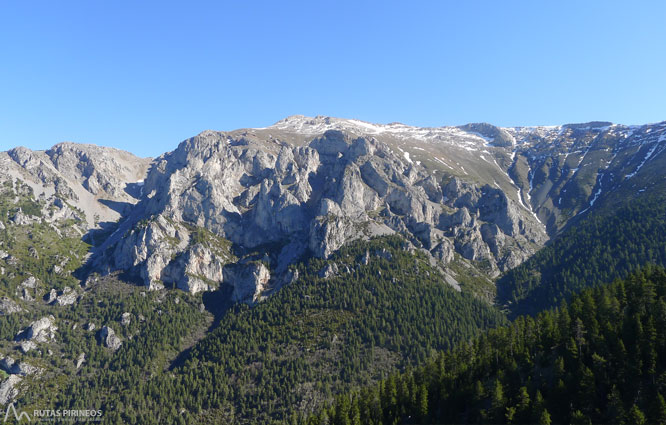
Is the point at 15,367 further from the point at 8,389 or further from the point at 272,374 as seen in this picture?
the point at 272,374

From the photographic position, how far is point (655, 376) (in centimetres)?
7344

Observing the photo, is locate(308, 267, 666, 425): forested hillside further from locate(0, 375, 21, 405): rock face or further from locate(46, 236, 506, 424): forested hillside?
locate(0, 375, 21, 405): rock face

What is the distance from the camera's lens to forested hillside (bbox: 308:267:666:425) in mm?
74000

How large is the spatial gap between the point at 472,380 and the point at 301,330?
11443 centimetres

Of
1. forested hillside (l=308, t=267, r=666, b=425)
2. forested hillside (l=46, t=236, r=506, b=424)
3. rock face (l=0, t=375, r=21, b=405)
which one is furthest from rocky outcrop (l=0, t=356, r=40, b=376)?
forested hillside (l=308, t=267, r=666, b=425)

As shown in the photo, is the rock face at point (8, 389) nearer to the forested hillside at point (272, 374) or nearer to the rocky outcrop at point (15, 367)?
the rocky outcrop at point (15, 367)

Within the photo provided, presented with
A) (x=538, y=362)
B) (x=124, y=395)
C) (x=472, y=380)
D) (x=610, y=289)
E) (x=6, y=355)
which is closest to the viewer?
(x=538, y=362)

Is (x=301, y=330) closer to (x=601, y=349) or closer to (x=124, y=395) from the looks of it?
(x=124, y=395)

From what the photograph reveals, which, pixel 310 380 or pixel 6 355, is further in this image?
pixel 6 355

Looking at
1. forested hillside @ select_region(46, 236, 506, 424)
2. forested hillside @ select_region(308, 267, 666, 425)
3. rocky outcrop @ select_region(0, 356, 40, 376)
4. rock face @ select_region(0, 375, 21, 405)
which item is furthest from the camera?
rocky outcrop @ select_region(0, 356, 40, 376)

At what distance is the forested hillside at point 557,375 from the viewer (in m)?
74.0

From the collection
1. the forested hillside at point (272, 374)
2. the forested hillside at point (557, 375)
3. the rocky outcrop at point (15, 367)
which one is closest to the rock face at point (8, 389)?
the rocky outcrop at point (15, 367)

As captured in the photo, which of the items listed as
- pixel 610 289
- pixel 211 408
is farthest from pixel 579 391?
pixel 211 408

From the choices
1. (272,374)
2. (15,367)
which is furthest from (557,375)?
(15,367)
